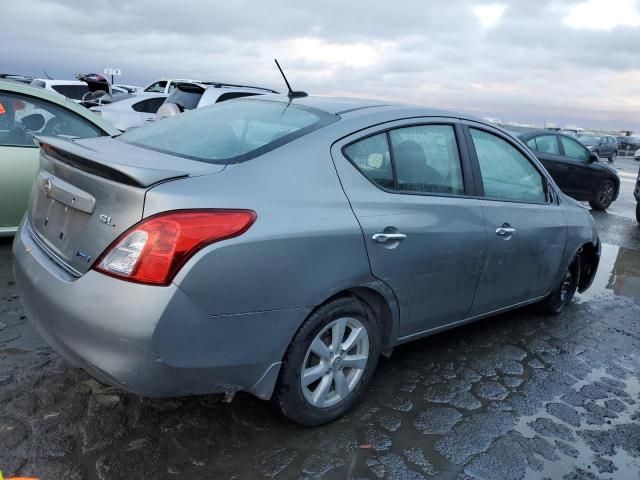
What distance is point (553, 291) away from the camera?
4.60 meters

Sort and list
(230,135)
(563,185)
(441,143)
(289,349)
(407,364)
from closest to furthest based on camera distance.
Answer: (289,349) → (230,135) → (441,143) → (407,364) → (563,185)

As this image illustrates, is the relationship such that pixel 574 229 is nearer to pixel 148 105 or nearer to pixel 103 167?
pixel 103 167

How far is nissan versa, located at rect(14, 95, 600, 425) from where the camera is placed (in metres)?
2.24

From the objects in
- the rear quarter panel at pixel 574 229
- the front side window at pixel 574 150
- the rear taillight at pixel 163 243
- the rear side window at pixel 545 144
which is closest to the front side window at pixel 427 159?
the rear taillight at pixel 163 243

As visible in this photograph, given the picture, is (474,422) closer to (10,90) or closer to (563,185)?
(10,90)

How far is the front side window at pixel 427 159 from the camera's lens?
10.3ft

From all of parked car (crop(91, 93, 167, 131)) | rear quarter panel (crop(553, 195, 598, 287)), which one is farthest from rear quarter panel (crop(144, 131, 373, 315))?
parked car (crop(91, 93, 167, 131))

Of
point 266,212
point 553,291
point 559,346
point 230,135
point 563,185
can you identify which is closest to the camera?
point 266,212

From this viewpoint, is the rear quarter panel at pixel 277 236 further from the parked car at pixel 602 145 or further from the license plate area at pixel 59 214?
the parked car at pixel 602 145

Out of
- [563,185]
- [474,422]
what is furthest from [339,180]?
[563,185]

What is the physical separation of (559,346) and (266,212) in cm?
285

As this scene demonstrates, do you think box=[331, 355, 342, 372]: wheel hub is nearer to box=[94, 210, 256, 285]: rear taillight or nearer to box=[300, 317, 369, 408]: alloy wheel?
box=[300, 317, 369, 408]: alloy wheel

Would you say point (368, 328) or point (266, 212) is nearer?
point (266, 212)

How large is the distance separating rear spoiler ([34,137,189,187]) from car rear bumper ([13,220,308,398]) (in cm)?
41
